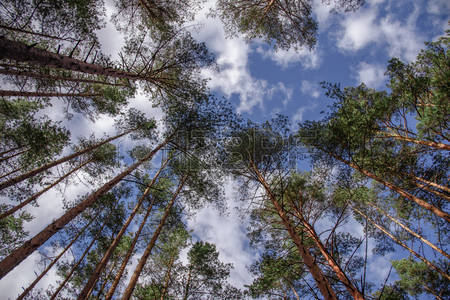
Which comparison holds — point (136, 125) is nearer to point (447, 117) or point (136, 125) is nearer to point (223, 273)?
point (223, 273)

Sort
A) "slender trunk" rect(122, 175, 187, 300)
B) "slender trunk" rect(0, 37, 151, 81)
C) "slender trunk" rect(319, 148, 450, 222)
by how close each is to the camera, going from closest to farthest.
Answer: "slender trunk" rect(0, 37, 151, 81) → "slender trunk" rect(122, 175, 187, 300) → "slender trunk" rect(319, 148, 450, 222)

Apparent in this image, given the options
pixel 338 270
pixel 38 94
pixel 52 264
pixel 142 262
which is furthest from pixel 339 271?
pixel 38 94

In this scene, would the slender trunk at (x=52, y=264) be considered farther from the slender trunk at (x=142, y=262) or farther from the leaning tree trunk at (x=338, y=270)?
the leaning tree trunk at (x=338, y=270)

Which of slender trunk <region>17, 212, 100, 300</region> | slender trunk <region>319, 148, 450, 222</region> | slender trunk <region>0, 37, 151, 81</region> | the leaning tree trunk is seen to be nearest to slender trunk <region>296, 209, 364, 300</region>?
the leaning tree trunk

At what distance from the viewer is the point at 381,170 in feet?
24.4

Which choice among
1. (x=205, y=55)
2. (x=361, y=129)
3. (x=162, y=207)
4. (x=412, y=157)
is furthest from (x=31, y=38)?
(x=412, y=157)

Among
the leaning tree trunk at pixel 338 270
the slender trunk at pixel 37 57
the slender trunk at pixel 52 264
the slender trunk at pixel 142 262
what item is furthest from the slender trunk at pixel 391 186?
the slender trunk at pixel 52 264

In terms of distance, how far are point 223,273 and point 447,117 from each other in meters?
10.8

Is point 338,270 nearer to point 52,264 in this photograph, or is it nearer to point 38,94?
point 52,264

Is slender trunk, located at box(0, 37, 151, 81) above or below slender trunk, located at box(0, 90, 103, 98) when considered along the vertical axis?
below

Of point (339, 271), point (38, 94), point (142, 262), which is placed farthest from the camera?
point (38, 94)

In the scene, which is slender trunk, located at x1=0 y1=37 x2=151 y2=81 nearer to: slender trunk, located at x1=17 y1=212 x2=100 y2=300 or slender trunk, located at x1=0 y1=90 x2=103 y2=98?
slender trunk, located at x1=0 y1=90 x2=103 y2=98

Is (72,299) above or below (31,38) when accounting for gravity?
below

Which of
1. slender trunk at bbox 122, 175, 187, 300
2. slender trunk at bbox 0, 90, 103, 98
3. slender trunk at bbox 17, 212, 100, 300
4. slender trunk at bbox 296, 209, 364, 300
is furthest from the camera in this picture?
slender trunk at bbox 17, 212, 100, 300
